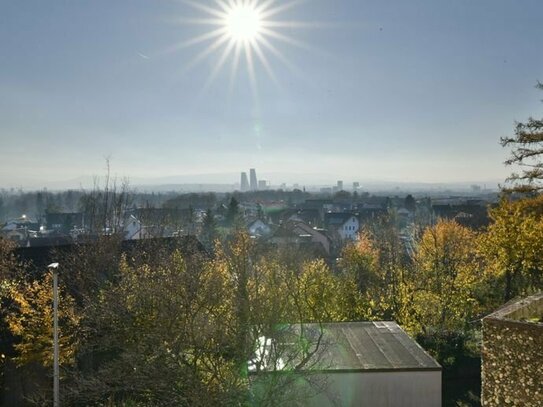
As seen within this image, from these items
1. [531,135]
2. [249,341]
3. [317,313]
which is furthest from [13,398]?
[531,135]

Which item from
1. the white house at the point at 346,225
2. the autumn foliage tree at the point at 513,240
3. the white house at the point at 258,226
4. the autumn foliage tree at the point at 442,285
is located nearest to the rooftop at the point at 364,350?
the autumn foliage tree at the point at 442,285

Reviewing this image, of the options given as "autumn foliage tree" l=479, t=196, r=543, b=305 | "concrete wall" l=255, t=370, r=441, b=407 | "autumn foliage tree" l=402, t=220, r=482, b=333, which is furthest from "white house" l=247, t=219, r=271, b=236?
"concrete wall" l=255, t=370, r=441, b=407

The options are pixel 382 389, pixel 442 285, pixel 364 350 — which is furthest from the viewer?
pixel 442 285

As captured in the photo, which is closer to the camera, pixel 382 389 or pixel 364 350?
pixel 382 389

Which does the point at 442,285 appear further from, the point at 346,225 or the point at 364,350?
the point at 346,225

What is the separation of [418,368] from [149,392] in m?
5.72

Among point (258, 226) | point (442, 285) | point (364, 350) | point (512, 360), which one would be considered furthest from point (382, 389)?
point (258, 226)

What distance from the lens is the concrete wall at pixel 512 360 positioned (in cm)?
698

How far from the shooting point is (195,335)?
8594 mm

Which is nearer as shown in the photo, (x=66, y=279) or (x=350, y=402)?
(x=350, y=402)

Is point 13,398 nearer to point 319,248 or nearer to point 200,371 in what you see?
point 200,371

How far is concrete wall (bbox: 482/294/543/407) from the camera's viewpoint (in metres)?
6.98

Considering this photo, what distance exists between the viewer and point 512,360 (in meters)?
7.29

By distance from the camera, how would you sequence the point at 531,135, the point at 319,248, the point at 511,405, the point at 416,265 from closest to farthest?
the point at 511,405, the point at 531,135, the point at 416,265, the point at 319,248
